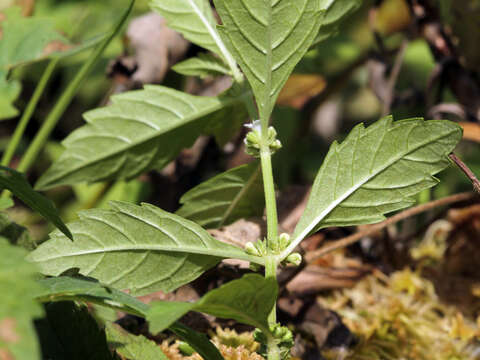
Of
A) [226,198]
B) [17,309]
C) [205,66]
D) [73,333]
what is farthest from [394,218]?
[17,309]

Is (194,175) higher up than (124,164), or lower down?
lower down

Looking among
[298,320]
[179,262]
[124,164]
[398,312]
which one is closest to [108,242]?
[179,262]

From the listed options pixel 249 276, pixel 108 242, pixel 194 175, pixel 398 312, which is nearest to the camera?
pixel 249 276

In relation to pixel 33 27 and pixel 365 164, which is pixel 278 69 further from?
pixel 33 27

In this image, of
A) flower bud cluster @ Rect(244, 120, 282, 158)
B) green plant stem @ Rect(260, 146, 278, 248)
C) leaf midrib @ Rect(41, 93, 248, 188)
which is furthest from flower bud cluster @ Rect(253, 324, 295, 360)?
leaf midrib @ Rect(41, 93, 248, 188)

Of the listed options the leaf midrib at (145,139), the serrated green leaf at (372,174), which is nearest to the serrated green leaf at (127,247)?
the serrated green leaf at (372,174)

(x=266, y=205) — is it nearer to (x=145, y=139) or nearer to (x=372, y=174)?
(x=372, y=174)

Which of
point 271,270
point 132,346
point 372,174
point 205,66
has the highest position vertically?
point 205,66
